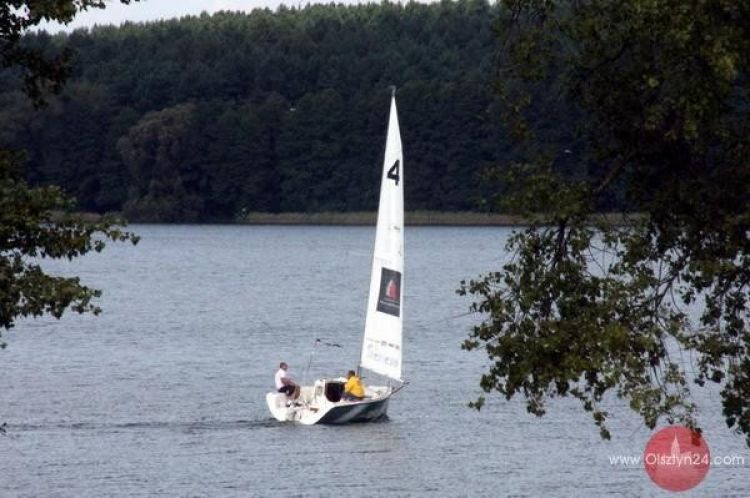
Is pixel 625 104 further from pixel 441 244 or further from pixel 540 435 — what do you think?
pixel 441 244

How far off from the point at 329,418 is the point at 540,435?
5.93m

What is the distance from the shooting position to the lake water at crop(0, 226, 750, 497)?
3984 cm

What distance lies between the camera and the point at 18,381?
6112 cm

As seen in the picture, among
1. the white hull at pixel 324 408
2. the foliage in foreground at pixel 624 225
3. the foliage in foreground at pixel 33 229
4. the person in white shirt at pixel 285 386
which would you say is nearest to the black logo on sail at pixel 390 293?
the white hull at pixel 324 408

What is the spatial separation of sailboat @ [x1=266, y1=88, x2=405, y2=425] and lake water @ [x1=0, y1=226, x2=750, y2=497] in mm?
538

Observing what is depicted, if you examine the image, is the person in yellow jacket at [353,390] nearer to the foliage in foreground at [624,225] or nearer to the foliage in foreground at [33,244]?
the foliage in foreground at [624,225]

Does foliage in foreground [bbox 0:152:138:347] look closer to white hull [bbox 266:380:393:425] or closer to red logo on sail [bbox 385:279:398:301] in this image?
white hull [bbox 266:380:393:425]

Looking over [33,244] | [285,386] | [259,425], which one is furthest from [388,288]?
[33,244]

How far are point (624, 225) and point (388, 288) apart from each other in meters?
28.1

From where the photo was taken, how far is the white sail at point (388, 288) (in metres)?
48.8

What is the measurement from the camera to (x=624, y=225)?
2131cm

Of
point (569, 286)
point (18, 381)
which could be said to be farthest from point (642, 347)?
point (18, 381)

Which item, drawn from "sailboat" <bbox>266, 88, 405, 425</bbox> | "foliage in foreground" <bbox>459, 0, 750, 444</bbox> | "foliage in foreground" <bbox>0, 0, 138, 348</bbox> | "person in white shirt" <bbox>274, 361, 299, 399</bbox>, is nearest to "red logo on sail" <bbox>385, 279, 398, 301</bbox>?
"sailboat" <bbox>266, 88, 405, 425</bbox>

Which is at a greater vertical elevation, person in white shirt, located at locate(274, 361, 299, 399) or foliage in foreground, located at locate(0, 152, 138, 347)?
foliage in foreground, located at locate(0, 152, 138, 347)
